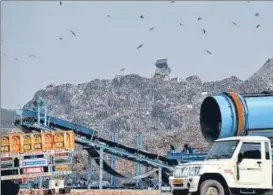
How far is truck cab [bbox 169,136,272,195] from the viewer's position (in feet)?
58.8

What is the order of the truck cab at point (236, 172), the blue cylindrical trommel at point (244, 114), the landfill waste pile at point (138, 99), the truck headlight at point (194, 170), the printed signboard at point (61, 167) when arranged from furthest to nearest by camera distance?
the landfill waste pile at point (138, 99) < the printed signboard at point (61, 167) < the blue cylindrical trommel at point (244, 114) < the truck headlight at point (194, 170) < the truck cab at point (236, 172)

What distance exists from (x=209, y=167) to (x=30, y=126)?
15670mm

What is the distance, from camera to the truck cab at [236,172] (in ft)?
58.8

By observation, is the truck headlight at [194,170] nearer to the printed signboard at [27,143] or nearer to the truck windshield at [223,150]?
the truck windshield at [223,150]

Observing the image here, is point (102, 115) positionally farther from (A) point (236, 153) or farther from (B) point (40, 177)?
(A) point (236, 153)

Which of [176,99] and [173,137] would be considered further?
[176,99]

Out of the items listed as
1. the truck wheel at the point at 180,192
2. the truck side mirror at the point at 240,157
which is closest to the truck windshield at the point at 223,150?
the truck side mirror at the point at 240,157

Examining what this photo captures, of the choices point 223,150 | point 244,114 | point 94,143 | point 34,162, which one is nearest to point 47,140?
point 34,162

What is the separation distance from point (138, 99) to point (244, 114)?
79302 mm

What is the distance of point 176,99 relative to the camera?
9969 centimetres

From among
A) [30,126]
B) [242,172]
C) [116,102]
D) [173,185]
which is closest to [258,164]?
[242,172]

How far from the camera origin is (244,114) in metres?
23.0

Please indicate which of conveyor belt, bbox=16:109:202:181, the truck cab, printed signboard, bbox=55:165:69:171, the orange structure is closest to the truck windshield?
the truck cab

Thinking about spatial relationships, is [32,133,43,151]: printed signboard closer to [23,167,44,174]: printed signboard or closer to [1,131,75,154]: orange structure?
[1,131,75,154]: orange structure
